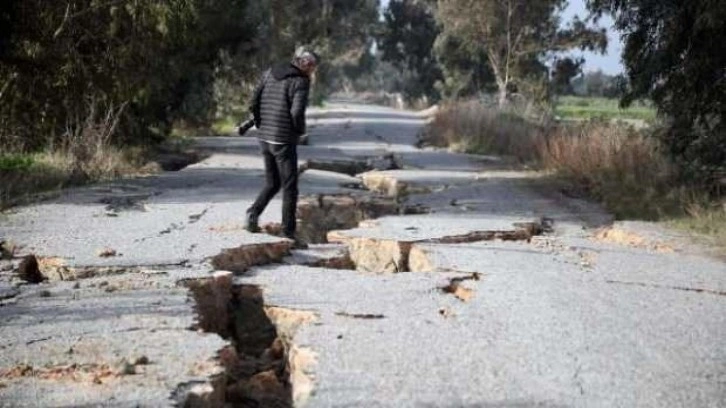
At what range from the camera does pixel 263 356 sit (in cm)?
502

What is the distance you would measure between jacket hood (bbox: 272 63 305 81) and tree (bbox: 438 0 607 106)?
24.8 metres

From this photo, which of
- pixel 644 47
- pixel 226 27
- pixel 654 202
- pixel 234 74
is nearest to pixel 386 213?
pixel 654 202

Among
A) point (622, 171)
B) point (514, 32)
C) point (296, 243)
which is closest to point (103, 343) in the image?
point (296, 243)

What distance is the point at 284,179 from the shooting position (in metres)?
7.95

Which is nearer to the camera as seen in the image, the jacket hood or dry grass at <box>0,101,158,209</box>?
the jacket hood

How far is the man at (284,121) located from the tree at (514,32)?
24725 millimetres

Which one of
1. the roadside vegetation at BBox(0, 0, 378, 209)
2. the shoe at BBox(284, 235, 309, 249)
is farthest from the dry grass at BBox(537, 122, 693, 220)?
the roadside vegetation at BBox(0, 0, 378, 209)

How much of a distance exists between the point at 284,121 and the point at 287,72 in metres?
0.44

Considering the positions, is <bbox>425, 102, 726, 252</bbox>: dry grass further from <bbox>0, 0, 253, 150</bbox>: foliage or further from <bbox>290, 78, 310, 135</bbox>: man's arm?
<bbox>0, 0, 253, 150</bbox>: foliage

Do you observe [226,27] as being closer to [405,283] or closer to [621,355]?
[405,283]

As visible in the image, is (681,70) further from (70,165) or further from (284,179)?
(70,165)

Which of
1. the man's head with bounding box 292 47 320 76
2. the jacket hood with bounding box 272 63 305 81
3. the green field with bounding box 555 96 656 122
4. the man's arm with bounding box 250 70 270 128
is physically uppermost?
the man's head with bounding box 292 47 320 76

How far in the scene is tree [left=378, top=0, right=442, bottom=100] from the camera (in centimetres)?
5522

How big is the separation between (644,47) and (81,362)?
337 inches
